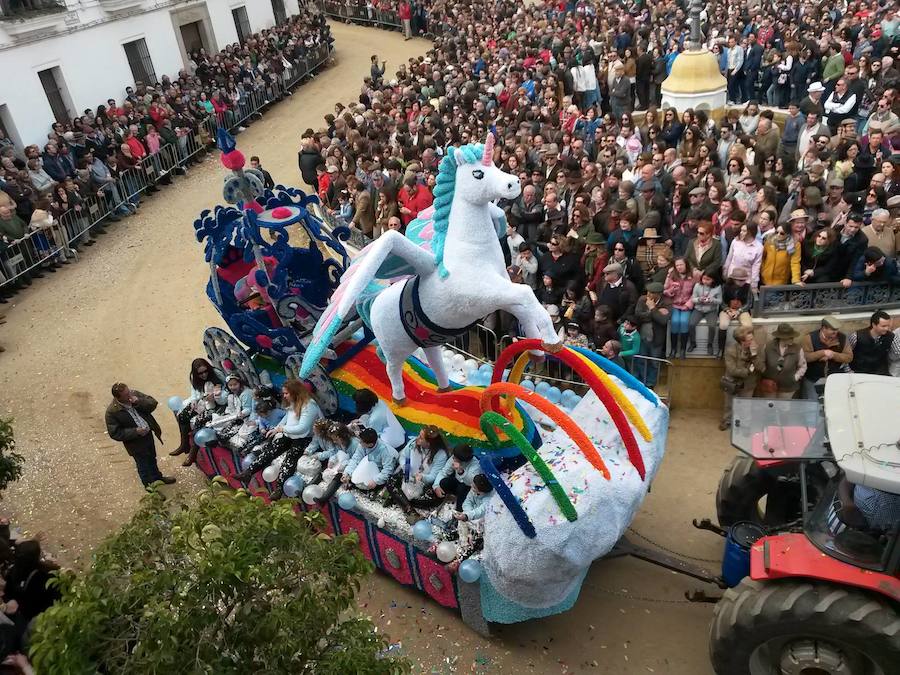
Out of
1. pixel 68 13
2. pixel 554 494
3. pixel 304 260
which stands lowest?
pixel 554 494

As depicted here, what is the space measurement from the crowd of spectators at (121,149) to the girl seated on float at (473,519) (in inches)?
403

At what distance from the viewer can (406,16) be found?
26109 millimetres

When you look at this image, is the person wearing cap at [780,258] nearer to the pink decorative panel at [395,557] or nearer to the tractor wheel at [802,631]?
the tractor wheel at [802,631]

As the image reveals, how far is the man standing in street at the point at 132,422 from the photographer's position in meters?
7.75

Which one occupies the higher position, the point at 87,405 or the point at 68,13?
the point at 68,13

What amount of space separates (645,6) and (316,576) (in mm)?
19817

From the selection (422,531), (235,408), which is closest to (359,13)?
(235,408)

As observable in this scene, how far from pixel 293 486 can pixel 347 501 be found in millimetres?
653

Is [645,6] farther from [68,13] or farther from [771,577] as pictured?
[771,577]

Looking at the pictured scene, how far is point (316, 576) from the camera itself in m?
3.75

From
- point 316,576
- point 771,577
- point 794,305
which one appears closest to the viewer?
point 316,576

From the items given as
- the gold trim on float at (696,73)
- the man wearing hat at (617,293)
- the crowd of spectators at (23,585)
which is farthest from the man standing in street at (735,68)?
the crowd of spectators at (23,585)

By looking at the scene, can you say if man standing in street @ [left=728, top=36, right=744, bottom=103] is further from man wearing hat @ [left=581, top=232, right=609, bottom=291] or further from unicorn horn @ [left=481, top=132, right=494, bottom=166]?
unicorn horn @ [left=481, top=132, right=494, bottom=166]

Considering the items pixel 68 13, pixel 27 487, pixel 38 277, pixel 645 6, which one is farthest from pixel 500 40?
pixel 27 487
